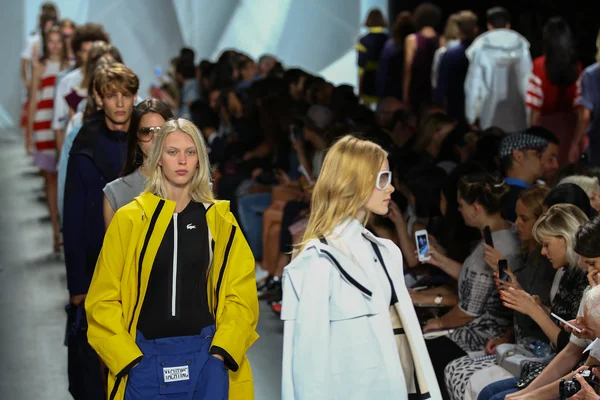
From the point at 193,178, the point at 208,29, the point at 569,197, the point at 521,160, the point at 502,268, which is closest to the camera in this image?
the point at 193,178

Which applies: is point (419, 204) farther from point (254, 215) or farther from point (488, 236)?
point (254, 215)

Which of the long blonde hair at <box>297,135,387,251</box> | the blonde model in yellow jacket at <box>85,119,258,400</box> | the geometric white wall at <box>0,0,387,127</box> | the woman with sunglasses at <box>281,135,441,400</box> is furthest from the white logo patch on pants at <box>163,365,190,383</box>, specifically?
the geometric white wall at <box>0,0,387,127</box>

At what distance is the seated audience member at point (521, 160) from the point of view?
4898 mm

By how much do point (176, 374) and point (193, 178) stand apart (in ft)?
1.86

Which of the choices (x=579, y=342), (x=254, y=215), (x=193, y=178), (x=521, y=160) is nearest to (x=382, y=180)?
(x=193, y=178)

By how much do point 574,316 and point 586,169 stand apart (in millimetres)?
1218

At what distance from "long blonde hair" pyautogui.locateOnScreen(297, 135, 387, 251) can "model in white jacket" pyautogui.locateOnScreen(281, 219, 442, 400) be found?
2.6 inches

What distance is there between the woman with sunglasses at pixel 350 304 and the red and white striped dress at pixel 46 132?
475 centimetres

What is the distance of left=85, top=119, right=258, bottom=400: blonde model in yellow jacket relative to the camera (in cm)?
299

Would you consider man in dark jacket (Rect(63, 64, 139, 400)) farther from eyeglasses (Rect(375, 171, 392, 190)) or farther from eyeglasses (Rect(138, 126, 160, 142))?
eyeglasses (Rect(375, 171, 392, 190))

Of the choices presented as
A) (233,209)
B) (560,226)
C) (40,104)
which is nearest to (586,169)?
(560,226)

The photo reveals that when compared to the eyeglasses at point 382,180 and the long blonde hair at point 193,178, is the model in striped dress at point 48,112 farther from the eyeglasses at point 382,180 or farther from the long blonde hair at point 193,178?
the eyeglasses at point 382,180

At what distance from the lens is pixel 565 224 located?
3586mm

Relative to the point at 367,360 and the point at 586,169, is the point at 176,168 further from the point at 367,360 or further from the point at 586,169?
the point at 586,169
